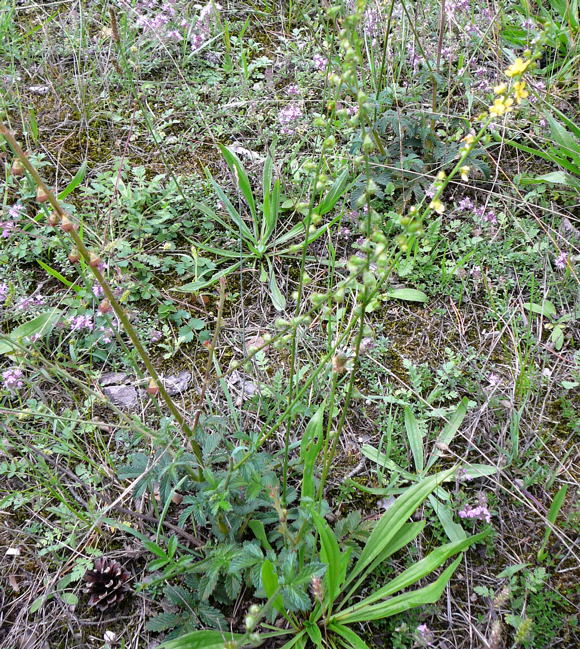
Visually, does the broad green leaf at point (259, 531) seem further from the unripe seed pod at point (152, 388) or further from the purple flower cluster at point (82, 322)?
the purple flower cluster at point (82, 322)

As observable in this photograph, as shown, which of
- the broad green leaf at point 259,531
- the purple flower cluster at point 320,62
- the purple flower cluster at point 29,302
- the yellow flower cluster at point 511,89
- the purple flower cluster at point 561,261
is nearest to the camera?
the yellow flower cluster at point 511,89

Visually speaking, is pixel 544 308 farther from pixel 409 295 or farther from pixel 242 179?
pixel 242 179

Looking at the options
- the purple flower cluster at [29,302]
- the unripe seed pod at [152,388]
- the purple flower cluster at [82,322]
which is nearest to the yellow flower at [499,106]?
the unripe seed pod at [152,388]

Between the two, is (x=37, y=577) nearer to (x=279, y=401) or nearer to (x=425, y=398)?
(x=279, y=401)

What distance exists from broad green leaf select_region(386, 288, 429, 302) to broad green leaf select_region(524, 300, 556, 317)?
1.35 ft

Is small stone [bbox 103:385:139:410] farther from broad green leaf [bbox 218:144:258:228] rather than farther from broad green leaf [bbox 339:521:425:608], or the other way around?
broad green leaf [bbox 339:521:425:608]

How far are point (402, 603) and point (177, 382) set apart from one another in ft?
3.67

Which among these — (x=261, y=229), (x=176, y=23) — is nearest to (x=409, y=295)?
(x=261, y=229)

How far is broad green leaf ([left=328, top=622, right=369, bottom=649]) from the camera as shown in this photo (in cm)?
157

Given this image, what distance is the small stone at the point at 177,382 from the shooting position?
2.18 metres

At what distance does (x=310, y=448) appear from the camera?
180 cm

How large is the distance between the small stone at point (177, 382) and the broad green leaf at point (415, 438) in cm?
85

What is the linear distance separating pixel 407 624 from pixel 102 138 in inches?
100

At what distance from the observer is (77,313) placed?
7.55 feet
